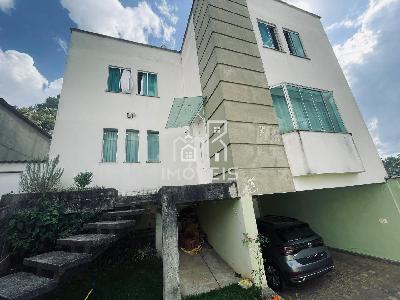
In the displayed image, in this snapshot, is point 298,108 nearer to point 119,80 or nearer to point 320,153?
point 320,153

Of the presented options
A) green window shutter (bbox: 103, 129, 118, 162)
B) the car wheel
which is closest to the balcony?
the car wheel

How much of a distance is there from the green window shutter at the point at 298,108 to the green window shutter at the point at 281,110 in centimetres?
28

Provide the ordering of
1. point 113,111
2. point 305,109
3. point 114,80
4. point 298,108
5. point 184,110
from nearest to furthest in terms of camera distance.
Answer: point 298,108, point 305,109, point 184,110, point 113,111, point 114,80

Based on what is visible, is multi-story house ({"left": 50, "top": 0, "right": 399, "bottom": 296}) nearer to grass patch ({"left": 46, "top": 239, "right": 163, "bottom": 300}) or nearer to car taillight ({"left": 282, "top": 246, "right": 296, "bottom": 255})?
car taillight ({"left": 282, "top": 246, "right": 296, "bottom": 255})

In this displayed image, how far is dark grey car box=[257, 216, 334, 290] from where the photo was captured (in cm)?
562

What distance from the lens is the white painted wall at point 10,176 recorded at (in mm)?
7191

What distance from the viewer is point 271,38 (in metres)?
7.95

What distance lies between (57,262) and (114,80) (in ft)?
27.7

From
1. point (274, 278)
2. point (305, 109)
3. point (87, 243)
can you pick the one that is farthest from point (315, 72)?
point (87, 243)

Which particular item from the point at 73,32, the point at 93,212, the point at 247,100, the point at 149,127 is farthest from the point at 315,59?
the point at 73,32

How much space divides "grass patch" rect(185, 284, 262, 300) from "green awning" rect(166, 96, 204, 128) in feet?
17.4

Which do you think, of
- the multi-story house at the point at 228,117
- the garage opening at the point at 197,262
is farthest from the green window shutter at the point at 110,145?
the garage opening at the point at 197,262

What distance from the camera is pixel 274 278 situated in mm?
6070

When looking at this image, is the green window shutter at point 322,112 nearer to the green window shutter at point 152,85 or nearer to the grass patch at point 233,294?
the grass patch at point 233,294
